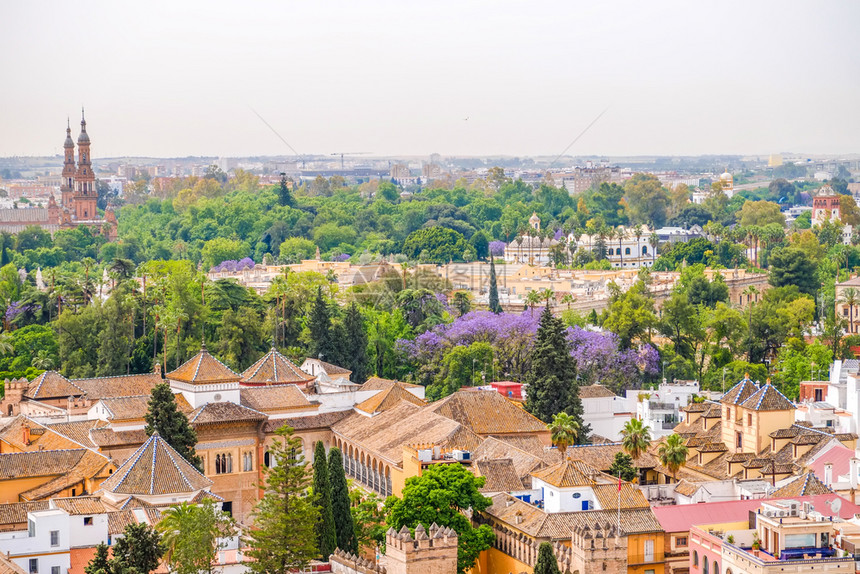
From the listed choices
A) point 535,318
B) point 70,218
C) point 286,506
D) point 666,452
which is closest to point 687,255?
point 535,318

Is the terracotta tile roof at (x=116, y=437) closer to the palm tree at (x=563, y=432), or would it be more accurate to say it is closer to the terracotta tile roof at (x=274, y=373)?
the terracotta tile roof at (x=274, y=373)

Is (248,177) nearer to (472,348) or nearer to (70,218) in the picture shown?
(70,218)

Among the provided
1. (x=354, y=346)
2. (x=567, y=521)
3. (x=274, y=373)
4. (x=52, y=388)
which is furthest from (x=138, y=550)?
(x=354, y=346)

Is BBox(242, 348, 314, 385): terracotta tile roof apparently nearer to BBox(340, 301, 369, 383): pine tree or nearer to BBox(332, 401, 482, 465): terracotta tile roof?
BBox(332, 401, 482, 465): terracotta tile roof

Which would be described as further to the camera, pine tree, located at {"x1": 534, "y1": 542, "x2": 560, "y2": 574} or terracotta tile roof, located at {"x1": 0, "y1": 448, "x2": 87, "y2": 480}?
terracotta tile roof, located at {"x1": 0, "y1": 448, "x2": 87, "y2": 480}

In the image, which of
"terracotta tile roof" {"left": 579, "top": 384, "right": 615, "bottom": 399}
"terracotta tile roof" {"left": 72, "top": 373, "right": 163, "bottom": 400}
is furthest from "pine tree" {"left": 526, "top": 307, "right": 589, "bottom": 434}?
"terracotta tile roof" {"left": 72, "top": 373, "right": 163, "bottom": 400}

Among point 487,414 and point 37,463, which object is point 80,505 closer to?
point 37,463
